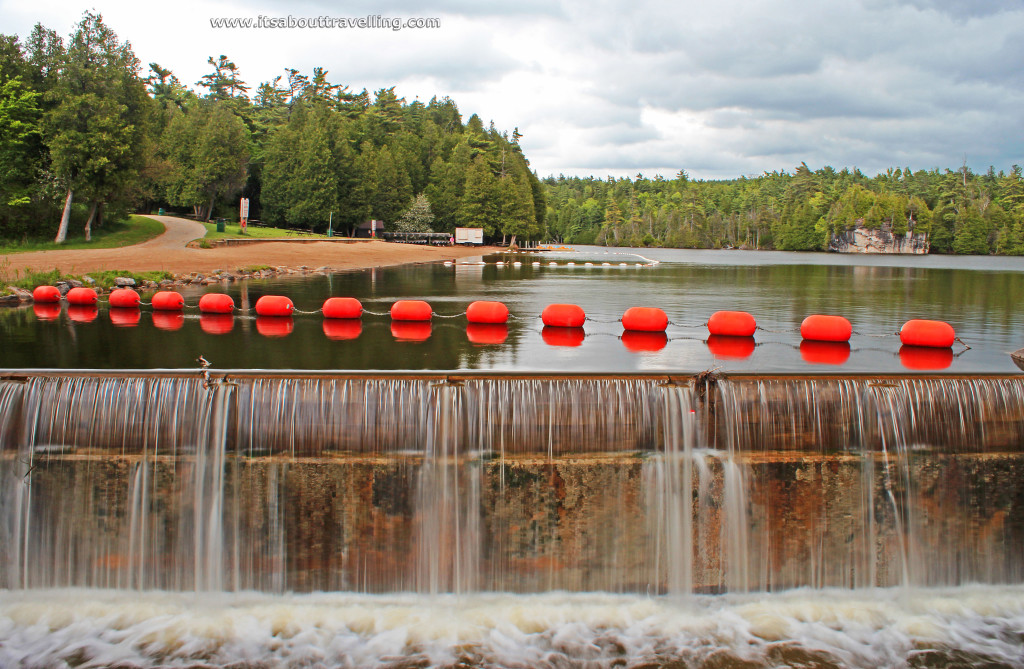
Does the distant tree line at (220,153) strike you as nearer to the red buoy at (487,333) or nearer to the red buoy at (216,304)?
the red buoy at (216,304)

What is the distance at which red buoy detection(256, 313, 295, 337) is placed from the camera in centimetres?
1883

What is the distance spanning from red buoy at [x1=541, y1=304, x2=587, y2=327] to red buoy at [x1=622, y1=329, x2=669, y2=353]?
1.36 m

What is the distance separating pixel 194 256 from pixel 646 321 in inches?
1316

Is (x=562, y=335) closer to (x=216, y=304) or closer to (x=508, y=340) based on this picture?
(x=508, y=340)

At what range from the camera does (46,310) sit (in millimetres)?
22922

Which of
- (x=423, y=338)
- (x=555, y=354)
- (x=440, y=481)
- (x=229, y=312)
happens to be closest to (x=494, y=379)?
(x=440, y=481)

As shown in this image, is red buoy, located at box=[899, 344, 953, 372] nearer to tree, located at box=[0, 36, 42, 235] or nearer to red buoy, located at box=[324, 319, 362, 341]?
red buoy, located at box=[324, 319, 362, 341]

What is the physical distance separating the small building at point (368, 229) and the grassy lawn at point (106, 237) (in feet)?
127

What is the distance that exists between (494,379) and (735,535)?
156 inches

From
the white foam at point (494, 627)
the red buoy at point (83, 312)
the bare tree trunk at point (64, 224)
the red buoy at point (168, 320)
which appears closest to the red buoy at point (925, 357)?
the white foam at point (494, 627)

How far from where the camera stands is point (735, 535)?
33.8 ft

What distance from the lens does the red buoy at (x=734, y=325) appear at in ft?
62.6

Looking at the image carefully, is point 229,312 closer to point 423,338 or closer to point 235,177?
point 423,338

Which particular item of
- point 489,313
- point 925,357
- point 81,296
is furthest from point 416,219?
point 925,357
